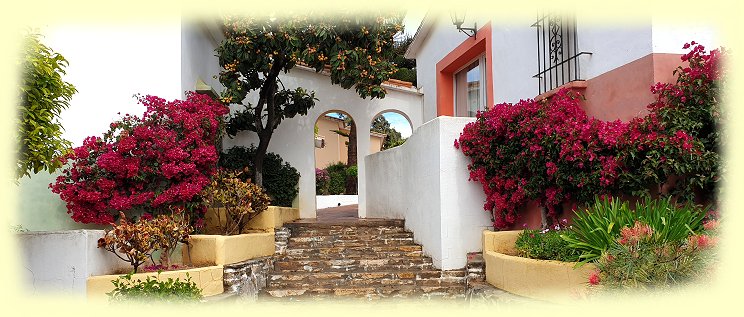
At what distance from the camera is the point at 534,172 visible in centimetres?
812

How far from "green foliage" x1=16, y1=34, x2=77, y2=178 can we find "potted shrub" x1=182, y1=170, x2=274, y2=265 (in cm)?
249

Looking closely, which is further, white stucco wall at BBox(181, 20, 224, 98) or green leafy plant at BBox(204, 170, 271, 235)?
white stucco wall at BBox(181, 20, 224, 98)

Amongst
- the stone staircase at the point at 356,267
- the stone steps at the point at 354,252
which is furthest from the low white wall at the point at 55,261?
the stone steps at the point at 354,252

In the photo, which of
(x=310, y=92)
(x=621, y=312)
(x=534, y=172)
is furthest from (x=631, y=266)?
(x=310, y=92)

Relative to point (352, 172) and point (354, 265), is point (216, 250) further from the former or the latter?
point (352, 172)

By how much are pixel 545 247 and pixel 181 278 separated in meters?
4.32

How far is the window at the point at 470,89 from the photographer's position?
12.1 meters

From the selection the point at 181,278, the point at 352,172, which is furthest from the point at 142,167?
the point at 352,172

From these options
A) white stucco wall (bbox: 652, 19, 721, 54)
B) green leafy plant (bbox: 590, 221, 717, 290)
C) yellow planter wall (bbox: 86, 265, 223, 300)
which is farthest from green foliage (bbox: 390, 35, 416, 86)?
green leafy plant (bbox: 590, 221, 717, 290)

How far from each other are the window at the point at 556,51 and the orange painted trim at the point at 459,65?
1.36m

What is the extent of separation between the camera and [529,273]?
23.0 ft

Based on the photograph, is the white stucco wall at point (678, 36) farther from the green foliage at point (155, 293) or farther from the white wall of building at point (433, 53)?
the green foliage at point (155, 293)

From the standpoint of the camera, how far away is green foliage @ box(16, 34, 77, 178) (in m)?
6.23

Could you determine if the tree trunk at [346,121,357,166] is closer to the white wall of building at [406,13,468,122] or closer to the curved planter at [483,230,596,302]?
the white wall of building at [406,13,468,122]
